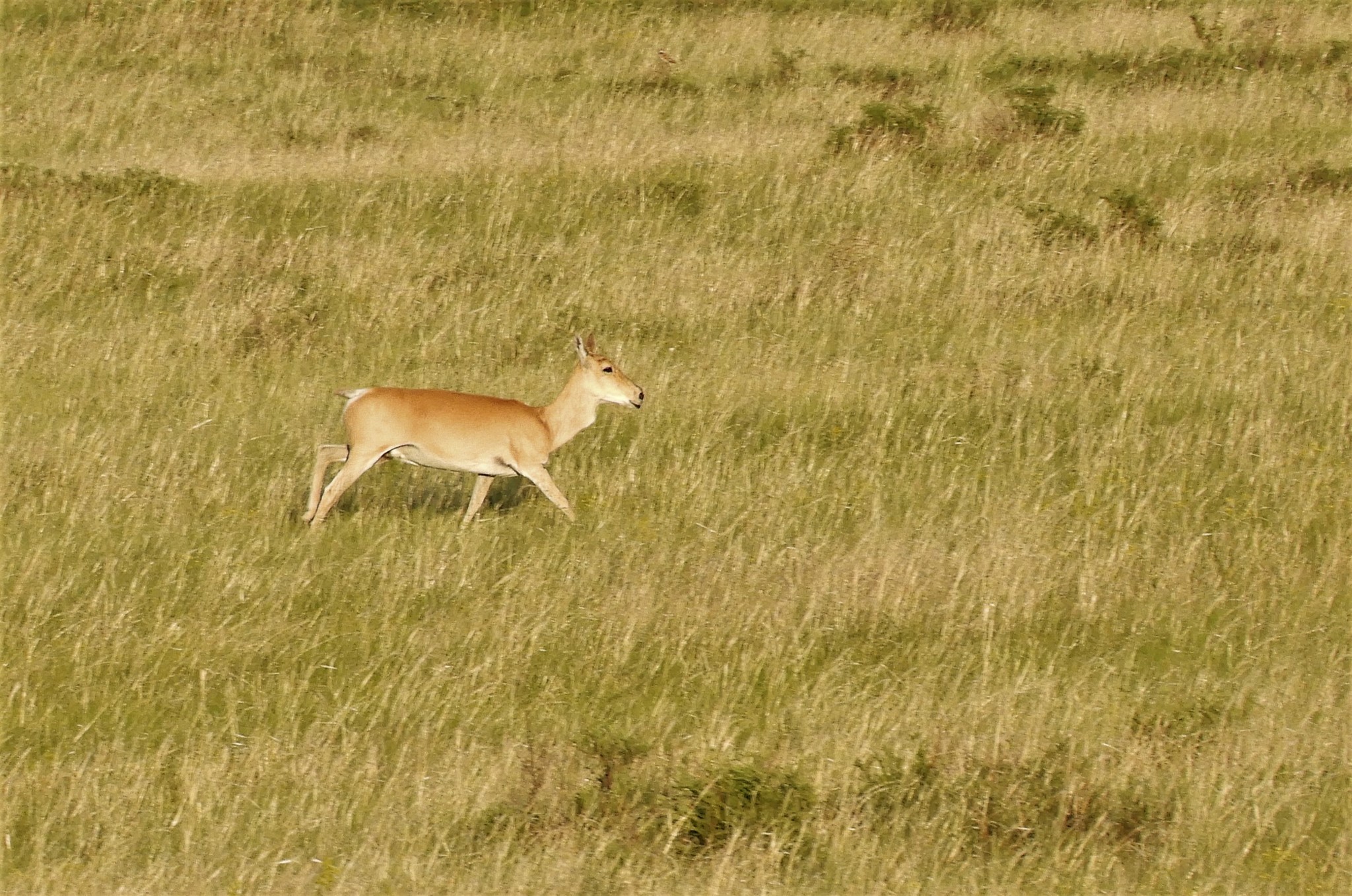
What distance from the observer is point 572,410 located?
9.77m

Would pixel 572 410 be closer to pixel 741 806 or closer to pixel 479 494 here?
pixel 479 494

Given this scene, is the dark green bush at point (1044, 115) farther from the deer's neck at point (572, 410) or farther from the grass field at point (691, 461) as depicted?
the deer's neck at point (572, 410)

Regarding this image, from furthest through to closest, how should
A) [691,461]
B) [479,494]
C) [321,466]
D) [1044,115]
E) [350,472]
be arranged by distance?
[1044,115] < [691,461] < [479,494] < [321,466] < [350,472]

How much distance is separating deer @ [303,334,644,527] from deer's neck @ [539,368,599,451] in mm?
138

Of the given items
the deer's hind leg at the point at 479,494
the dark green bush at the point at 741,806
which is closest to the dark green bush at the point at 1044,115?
the deer's hind leg at the point at 479,494

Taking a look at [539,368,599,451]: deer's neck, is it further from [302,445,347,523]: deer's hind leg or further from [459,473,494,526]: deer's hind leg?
[302,445,347,523]: deer's hind leg

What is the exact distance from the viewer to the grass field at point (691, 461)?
6.01 meters

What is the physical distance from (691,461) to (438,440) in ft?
4.71

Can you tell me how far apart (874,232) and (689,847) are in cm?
881

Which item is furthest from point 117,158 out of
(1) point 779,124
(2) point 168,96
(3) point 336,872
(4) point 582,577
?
(3) point 336,872

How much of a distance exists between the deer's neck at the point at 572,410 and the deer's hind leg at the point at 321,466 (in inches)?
44.0

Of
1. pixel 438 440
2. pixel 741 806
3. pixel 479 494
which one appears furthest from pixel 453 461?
pixel 741 806

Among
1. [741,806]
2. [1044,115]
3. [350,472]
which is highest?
[1044,115]

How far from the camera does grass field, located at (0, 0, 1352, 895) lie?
19.7 ft
